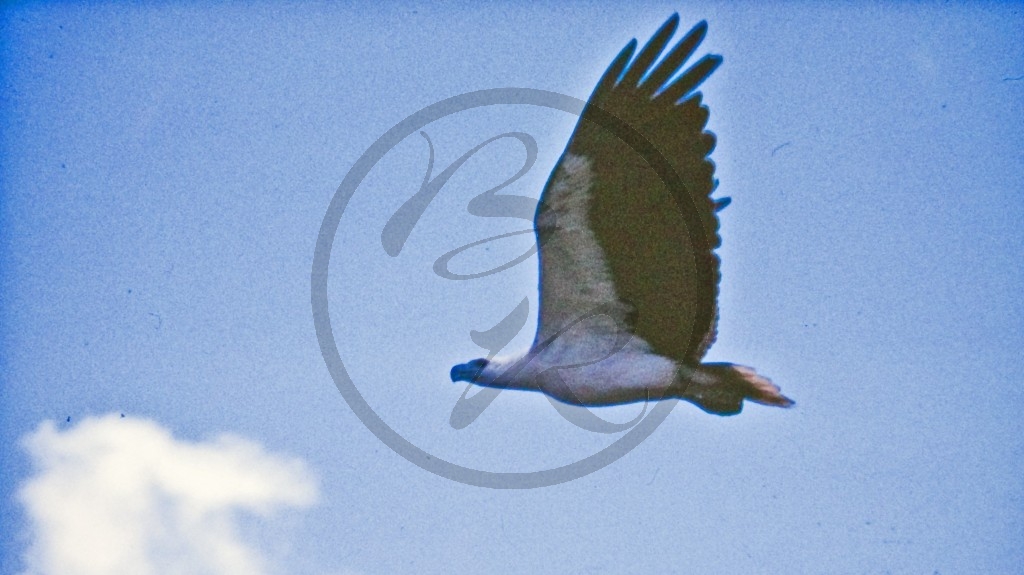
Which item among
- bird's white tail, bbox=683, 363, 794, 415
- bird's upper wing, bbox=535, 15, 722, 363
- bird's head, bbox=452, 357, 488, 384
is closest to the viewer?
bird's upper wing, bbox=535, 15, 722, 363

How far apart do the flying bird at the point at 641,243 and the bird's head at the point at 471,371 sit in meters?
0.16

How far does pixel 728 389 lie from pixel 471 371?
1.44m

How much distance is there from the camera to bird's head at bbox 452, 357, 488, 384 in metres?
4.13

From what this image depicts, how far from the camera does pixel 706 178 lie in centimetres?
352

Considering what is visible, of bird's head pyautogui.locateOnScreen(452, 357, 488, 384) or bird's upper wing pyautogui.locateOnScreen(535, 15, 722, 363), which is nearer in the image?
bird's upper wing pyautogui.locateOnScreen(535, 15, 722, 363)

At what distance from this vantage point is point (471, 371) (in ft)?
13.6

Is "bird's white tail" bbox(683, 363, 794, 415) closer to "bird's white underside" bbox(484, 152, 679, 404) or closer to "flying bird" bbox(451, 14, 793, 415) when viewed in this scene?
"flying bird" bbox(451, 14, 793, 415)

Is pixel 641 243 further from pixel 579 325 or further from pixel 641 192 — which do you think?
pixel 579 325

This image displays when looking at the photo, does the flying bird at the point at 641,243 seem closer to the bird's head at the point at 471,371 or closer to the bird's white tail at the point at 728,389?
the bird's white tail at the point at 728,389

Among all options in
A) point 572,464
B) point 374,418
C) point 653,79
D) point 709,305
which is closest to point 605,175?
point 653,79

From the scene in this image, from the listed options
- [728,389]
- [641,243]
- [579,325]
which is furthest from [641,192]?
[728,389]

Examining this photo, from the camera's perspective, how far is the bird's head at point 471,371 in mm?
4132

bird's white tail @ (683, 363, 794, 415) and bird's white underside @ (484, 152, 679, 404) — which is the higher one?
bird's white underside @ (484, 152, 679, 404)

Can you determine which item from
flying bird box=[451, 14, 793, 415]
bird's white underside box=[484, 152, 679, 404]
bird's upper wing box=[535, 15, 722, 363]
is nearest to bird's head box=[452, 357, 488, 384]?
bird's white underside box=[484, 152, 679, 404]
